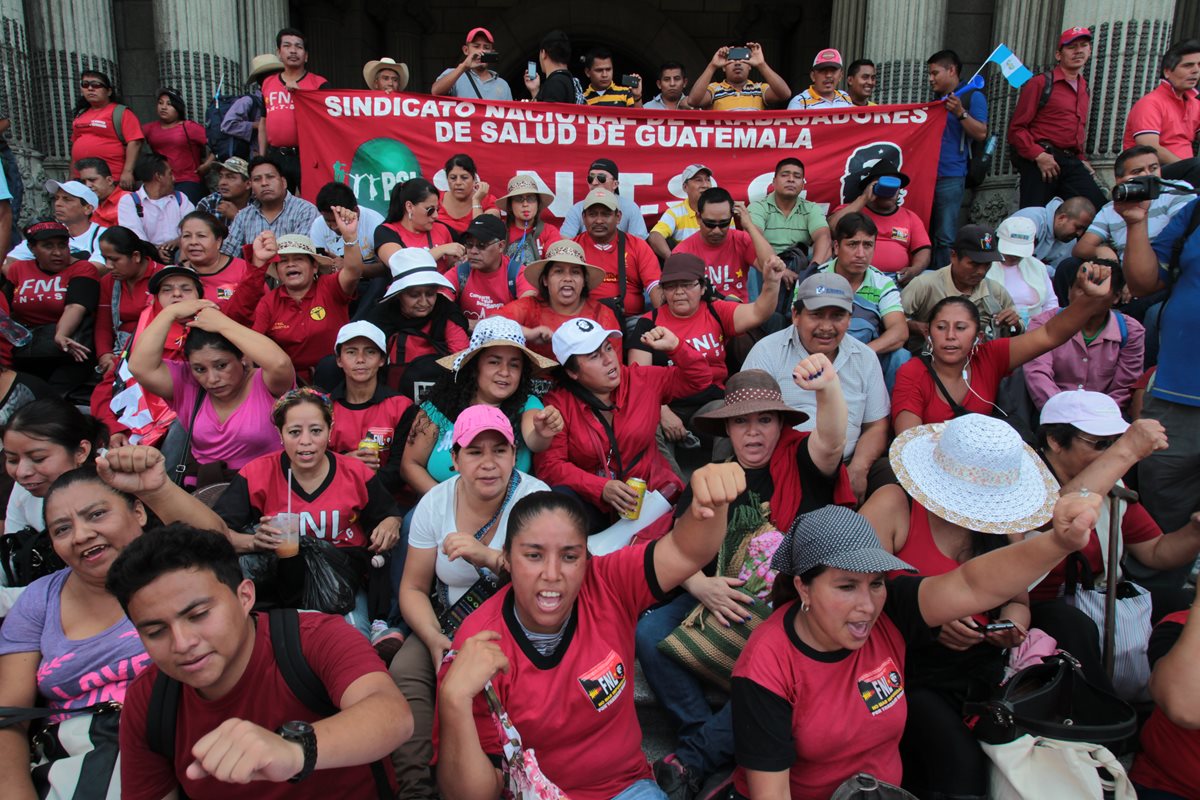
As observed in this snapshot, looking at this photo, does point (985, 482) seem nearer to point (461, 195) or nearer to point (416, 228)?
point (416, 228)

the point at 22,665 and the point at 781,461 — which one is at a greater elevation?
the point at 781,461

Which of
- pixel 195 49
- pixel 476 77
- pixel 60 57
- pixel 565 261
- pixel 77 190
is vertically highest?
pixel 195 49

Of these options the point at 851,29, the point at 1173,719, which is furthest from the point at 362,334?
the point at 851,29

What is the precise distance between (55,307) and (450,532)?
4.47 m

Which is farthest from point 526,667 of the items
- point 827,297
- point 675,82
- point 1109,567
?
point 675,82

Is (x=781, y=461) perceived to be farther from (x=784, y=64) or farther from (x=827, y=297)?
(x=784, y=64)

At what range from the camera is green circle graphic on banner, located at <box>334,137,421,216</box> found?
6.74 meters

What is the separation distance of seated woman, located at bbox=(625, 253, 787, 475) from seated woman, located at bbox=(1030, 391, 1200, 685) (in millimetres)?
1734

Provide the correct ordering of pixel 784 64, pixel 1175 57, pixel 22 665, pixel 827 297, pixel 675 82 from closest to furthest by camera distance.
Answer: pixel 22 665, pixel 827 297, pixel 1175 57, pixel 675 82, pixel 784 64

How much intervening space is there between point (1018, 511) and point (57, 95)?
30.9 ft

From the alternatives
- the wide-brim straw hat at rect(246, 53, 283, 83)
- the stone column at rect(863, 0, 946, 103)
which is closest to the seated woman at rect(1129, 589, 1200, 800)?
the stone column at rect(863, 0, 946, 103)

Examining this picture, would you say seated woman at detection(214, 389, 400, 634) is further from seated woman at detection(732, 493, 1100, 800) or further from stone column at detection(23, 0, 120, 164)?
stone column at detection(23, 0, 120, 164)

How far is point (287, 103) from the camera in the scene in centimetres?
718

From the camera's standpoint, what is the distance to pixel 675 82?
7.62 meters
